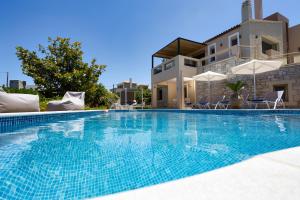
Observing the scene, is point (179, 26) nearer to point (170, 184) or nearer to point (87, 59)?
point (87, 59)

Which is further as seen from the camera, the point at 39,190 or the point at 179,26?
the point at 179,26

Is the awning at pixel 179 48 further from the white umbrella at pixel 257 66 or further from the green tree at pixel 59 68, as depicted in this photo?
the green tree at pixel 59 68

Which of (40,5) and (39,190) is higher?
(40,5)

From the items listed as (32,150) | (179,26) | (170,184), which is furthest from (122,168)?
(179,26)

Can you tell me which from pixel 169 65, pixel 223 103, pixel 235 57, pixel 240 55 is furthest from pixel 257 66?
pixel 169 65

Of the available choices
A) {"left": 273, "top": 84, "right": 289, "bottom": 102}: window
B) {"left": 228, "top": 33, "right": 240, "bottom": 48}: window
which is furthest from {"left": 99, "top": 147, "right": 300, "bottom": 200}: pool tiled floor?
{"left": 228, "top": 33, "right": 240, "bottom": 48}: window

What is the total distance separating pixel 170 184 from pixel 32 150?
2.93 meters

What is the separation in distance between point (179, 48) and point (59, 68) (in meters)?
11.0

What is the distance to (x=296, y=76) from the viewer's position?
10.0 m

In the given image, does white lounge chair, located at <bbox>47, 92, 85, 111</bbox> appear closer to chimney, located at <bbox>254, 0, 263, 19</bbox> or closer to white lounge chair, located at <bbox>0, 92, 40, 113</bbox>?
white lounge chair, located at <bbox>0, 92, 40, 113</bbox>

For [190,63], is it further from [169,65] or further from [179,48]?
[169,65]

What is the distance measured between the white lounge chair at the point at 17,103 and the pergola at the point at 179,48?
12.9 metres

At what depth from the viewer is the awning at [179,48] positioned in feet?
54.5

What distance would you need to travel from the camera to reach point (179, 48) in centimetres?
1590
